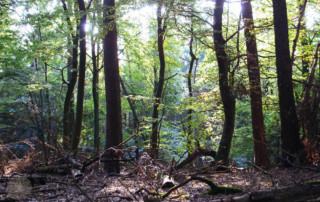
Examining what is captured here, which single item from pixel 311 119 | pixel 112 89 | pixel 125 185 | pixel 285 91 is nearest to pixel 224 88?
pixel 285 91

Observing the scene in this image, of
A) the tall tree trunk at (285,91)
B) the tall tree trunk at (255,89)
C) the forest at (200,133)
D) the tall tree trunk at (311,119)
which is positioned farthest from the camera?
the tall tree trunk at (255,89)

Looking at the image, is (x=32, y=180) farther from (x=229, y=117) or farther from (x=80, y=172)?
(x=229, y=117)

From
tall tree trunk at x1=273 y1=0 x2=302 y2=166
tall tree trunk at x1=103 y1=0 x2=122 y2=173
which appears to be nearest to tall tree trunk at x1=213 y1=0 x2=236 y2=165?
tall tree trunk at x1=273 y1=0 x2=302 y2=166

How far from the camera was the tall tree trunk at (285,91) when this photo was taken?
6.03 meters

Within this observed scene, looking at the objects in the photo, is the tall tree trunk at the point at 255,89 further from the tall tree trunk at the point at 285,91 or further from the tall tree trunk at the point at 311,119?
the tall tree trunk at the point at 311,119

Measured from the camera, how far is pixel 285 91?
6180 millimetres

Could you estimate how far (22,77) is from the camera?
1515 cm

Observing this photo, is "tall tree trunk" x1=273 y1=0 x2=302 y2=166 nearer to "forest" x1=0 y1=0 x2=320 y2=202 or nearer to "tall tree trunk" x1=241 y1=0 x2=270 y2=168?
"forest" x1=0 y1=0 x2=320 y2=202

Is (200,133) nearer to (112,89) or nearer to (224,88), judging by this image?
(224,88)

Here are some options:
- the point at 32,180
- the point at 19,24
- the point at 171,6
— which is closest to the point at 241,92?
the point at 171,6

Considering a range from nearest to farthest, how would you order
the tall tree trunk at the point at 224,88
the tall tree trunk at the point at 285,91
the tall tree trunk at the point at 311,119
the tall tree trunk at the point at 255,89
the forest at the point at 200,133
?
1. the forest at the point at 200,133
2. the tall tree trunk at the point at 311,119
3. the tall tree trunk at the point at 285,91
4. the tall tree trunk at the point at 255,89
5. the tall tree trunk at the point at 224,88

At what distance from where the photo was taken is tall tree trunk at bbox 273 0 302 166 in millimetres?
6027

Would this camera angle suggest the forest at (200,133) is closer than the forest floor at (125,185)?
No

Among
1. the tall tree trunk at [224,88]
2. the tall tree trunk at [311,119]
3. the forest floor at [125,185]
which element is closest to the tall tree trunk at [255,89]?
the tall tree trunk at [224,88]
